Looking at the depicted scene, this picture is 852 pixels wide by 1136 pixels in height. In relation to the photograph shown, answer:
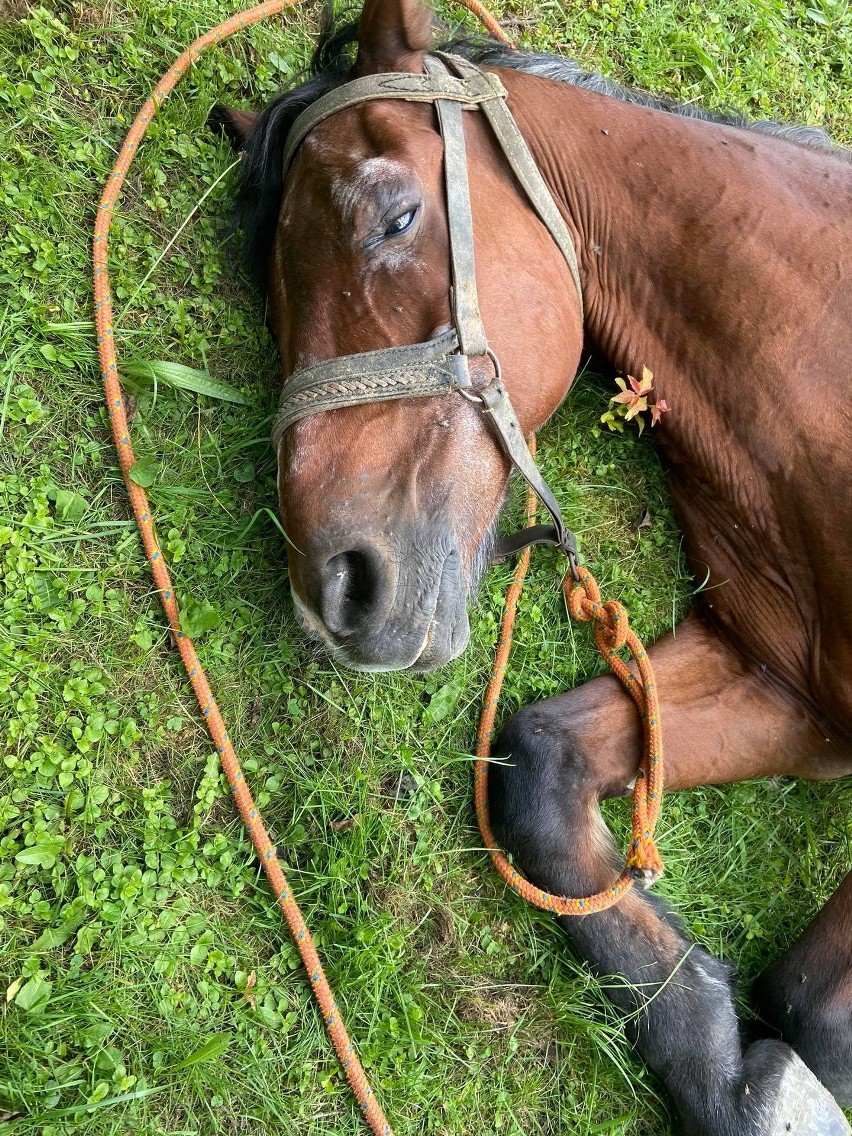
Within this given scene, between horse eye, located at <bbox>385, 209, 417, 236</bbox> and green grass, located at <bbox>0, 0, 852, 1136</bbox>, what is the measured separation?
0.89 metres

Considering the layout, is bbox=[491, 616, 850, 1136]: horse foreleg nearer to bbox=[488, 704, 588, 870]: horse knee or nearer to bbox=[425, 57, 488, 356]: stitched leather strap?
bbox=[488, 704, 588, 870]: horse knee

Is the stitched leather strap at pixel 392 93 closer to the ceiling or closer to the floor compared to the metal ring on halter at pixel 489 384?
closer to the ceiling

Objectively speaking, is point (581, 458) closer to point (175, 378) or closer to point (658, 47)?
point (175, 378)

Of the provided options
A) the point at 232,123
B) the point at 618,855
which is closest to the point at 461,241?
the point at 232,123

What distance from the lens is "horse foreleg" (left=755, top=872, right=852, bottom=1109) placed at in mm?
2576

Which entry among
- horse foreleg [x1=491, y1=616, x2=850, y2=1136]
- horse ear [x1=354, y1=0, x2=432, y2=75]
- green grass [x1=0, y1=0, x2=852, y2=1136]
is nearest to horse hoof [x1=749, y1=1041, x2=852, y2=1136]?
horse foreleg [x1=491, y1=616, x2=850, y2=1136]

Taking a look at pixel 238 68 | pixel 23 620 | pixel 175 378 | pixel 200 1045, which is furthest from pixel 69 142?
pixel 200 1045

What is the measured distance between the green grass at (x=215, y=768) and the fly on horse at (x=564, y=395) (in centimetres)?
24

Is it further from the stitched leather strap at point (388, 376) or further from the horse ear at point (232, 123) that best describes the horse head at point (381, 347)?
the horse ear at point (232, 123)

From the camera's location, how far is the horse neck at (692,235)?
257 cm

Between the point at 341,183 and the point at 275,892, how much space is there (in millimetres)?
2093

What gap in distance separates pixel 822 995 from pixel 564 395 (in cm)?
214

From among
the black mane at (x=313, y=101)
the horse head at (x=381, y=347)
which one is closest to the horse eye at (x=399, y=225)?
the horse head at (x=381, y=347)

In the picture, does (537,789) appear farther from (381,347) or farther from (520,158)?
(520,158)
